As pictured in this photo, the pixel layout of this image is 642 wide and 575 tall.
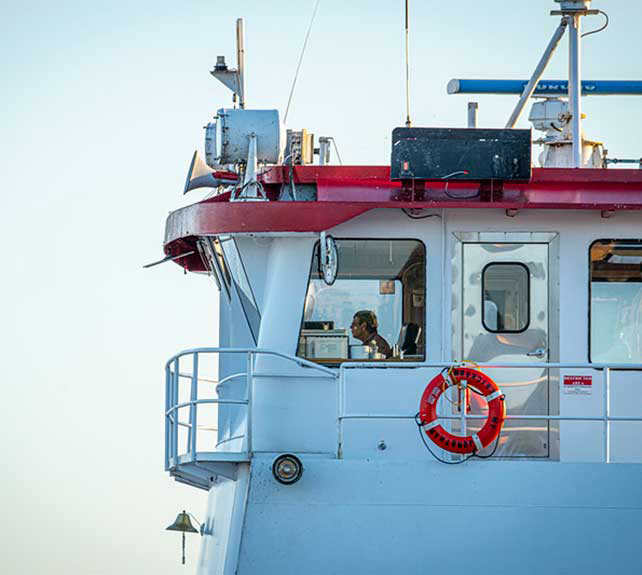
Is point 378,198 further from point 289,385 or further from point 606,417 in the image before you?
point 606,417

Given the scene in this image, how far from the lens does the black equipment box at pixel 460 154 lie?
14.0m

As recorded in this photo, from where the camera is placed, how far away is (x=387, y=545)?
12.7 m

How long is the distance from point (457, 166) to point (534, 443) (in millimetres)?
2793

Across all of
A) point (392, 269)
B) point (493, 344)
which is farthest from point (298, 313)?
point (493, 344)

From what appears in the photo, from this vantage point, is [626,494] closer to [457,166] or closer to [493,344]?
[493,344]

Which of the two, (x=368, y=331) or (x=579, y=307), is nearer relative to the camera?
(x=368, y=331)

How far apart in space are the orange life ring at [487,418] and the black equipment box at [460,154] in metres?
2.08

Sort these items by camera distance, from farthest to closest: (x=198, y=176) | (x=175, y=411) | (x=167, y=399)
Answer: (x=198, y=176) → (x=167, y=399) → (x=175, y=411)

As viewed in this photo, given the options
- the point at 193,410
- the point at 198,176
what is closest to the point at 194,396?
the point at 193,410

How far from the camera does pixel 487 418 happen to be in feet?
42.6

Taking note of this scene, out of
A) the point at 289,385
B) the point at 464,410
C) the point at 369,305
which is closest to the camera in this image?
the point at 464,410

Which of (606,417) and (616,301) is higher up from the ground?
(616,301)

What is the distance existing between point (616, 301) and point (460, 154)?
2214 mm

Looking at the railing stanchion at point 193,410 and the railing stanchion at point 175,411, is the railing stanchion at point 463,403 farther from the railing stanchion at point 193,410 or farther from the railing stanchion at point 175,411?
the railing stanchion at point 175,411
